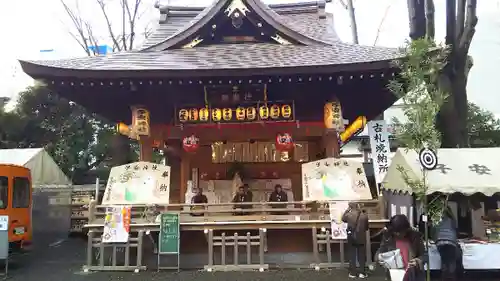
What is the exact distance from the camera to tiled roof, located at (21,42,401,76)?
32.8 feet

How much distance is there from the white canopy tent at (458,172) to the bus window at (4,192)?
9.41 meters

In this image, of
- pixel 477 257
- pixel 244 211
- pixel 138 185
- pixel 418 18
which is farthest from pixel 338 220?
pixel 418 18

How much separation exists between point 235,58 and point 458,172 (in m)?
5.86

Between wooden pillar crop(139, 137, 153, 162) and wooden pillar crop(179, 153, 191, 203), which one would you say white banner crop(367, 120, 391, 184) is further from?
wooden pillar crop(139, 137, 153, 162)

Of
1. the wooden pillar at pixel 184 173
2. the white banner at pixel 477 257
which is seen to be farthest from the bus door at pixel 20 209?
the white banner at pixel 477 257

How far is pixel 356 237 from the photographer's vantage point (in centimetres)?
871

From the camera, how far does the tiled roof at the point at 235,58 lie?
32.8 feet

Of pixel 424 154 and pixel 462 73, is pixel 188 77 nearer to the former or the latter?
pixel 424 154

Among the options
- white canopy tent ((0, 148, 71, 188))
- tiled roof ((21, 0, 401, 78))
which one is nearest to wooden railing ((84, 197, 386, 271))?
tiled roof ((21, 0, 401, 78))

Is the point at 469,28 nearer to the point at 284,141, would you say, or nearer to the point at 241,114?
the point at 284,141

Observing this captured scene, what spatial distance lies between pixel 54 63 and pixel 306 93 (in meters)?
6.23

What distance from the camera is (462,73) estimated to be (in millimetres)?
12586

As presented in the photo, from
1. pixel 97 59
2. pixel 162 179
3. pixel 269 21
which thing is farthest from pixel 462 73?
pixel 97 59

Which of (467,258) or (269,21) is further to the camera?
(269,21)
